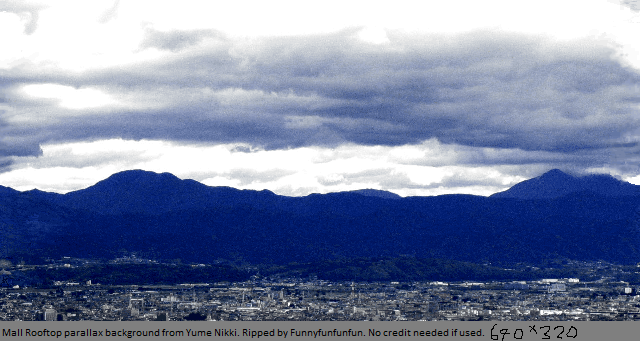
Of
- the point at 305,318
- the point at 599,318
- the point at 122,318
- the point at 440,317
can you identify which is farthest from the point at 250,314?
the point at 599,318
